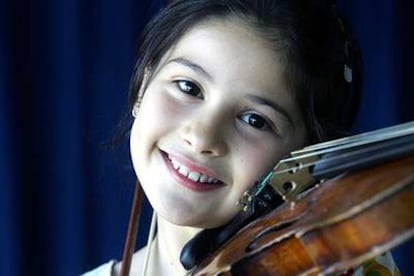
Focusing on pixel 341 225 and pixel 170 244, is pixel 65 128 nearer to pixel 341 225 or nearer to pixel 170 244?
pixel 170 244

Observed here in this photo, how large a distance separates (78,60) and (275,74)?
0.51 metres

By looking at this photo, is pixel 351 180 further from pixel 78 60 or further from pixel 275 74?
pixel 78 60

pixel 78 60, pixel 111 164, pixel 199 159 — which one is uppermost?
pixel 199 159

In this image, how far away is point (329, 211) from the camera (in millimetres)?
503

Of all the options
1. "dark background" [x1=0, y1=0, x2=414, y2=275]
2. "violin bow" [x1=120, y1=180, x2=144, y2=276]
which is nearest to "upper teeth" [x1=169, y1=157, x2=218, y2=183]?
"violin bow" [x1=120, y1=180, x2=144, y2=276]

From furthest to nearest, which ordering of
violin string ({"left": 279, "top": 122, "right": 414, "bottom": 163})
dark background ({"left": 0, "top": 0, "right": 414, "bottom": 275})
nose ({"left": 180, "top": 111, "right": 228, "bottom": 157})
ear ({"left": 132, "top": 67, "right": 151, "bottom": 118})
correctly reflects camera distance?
dark background ({"left": 0, "top": 0, "right": 414, "bottom": 275}), ear ({"left": 132, "top": 67, "right": 151, "bottom": 118}), nose ({"left": 180, "top": 111, "right": 228, "bottom": 157}), violin string ({"left": 279, "top": 122, "right": 414, "bottom": 163})

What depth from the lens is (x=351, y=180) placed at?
21.0 inches

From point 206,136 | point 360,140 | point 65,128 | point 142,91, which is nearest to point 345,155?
point 360,140

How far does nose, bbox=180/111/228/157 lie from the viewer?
2.45 feet

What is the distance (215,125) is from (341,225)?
0.96ft

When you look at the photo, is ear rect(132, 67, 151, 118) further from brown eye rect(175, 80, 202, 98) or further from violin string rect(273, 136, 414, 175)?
violin string rect(273, 136, 414, 175)

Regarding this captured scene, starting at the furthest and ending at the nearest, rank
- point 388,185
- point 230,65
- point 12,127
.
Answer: point 12,127 < point 230,65 < point 388,185

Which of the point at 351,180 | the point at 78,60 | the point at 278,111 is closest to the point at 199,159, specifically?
the point at 278,111

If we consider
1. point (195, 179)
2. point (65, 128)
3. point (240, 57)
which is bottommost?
point (65, 128)
